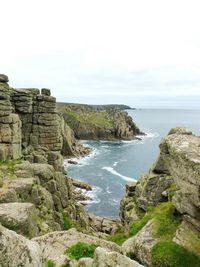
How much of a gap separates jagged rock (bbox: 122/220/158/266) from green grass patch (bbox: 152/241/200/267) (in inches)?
15.9

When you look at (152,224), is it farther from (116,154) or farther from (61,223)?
(116,154)

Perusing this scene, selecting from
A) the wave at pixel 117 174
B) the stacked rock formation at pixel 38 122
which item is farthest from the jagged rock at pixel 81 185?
the stacked rock formation at pixel 38 122

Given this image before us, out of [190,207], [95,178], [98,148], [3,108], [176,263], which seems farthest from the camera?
[98,148]

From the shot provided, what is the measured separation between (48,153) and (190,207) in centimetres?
4518

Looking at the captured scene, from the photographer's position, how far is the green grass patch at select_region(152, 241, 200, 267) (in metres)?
17.5

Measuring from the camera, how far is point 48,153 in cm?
6216

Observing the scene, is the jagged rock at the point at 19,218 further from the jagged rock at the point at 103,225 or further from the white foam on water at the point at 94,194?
Answer: the white foam on water at the point at 94,194

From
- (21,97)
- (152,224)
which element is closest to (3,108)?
(21,97)

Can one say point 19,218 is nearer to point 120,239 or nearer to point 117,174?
point 120,239

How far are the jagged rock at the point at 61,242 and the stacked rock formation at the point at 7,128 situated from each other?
32792mm

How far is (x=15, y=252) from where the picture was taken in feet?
32.7

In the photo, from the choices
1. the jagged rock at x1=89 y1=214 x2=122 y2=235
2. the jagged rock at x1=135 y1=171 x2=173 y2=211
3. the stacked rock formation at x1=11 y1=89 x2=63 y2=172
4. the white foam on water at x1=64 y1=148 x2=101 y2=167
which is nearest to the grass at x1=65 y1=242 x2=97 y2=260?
the jagged rock at x1=135 y1=171 x2=173 y2=211

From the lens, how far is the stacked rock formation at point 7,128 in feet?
178

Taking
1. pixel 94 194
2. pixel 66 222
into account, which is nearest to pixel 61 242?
pixel 66 222
